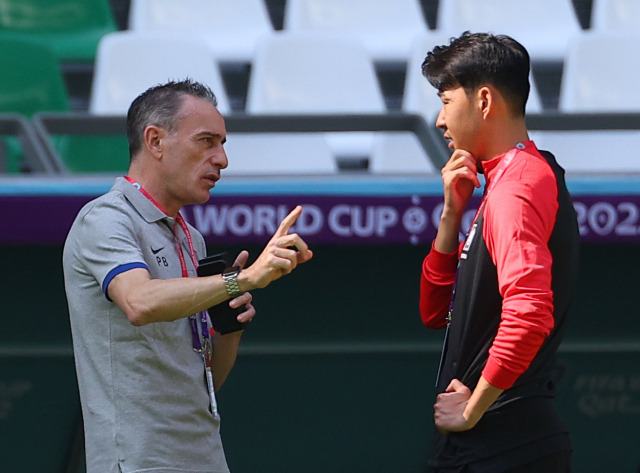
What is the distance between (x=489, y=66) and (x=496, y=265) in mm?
375

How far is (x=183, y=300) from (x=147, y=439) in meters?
0.31

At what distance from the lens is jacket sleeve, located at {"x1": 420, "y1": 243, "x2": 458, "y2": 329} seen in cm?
227

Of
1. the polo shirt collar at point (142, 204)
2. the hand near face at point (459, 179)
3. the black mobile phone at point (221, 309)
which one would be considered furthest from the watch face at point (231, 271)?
the hand near face at point (459, 179)

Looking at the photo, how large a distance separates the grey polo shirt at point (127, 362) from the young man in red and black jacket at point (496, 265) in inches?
20.1

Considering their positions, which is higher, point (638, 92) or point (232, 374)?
point (638, 92)

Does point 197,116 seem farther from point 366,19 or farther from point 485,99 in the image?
point 366,19

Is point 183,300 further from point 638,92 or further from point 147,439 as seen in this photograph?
point 638,92

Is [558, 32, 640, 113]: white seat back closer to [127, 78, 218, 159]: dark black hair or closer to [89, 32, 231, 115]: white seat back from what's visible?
[89, 32, 231, 115]: white seat back

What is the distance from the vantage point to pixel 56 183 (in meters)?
2.96

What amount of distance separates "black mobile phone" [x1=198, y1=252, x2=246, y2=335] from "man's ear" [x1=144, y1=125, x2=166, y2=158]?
25 centimetres

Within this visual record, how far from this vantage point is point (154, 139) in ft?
7.50

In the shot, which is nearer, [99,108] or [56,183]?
[56,183]

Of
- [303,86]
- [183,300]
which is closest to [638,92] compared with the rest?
[303,86]


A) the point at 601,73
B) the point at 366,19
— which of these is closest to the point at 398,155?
the point at 601,73
